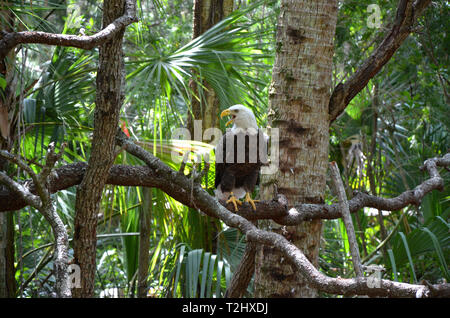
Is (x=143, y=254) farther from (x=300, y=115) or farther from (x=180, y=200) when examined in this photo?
(x=300, y=115)

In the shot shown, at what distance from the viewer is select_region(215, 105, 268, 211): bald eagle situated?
127 inches

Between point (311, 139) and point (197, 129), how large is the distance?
1.44 meters

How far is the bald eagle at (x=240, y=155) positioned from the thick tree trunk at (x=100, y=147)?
1120 millimetres

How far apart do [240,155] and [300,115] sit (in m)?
0.71

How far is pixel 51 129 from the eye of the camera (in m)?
3.75

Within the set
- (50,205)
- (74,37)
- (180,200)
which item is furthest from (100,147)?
(180,200)

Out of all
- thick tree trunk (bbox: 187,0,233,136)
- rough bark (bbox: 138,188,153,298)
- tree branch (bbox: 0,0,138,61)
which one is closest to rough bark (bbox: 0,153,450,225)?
tree branch (bbox: 0,0,138,61)

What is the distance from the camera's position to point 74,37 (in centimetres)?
196

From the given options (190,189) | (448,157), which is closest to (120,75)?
(190,189)

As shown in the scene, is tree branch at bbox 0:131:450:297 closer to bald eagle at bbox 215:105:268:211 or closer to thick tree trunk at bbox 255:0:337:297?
thick tree trunk at bbox 255:0:337:297

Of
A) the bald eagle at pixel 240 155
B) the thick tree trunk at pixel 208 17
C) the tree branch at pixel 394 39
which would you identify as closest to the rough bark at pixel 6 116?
the bald eagle at pixel 240 155

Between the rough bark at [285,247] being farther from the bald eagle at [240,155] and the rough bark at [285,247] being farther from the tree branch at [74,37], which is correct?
the bald eagle at [240,155]
